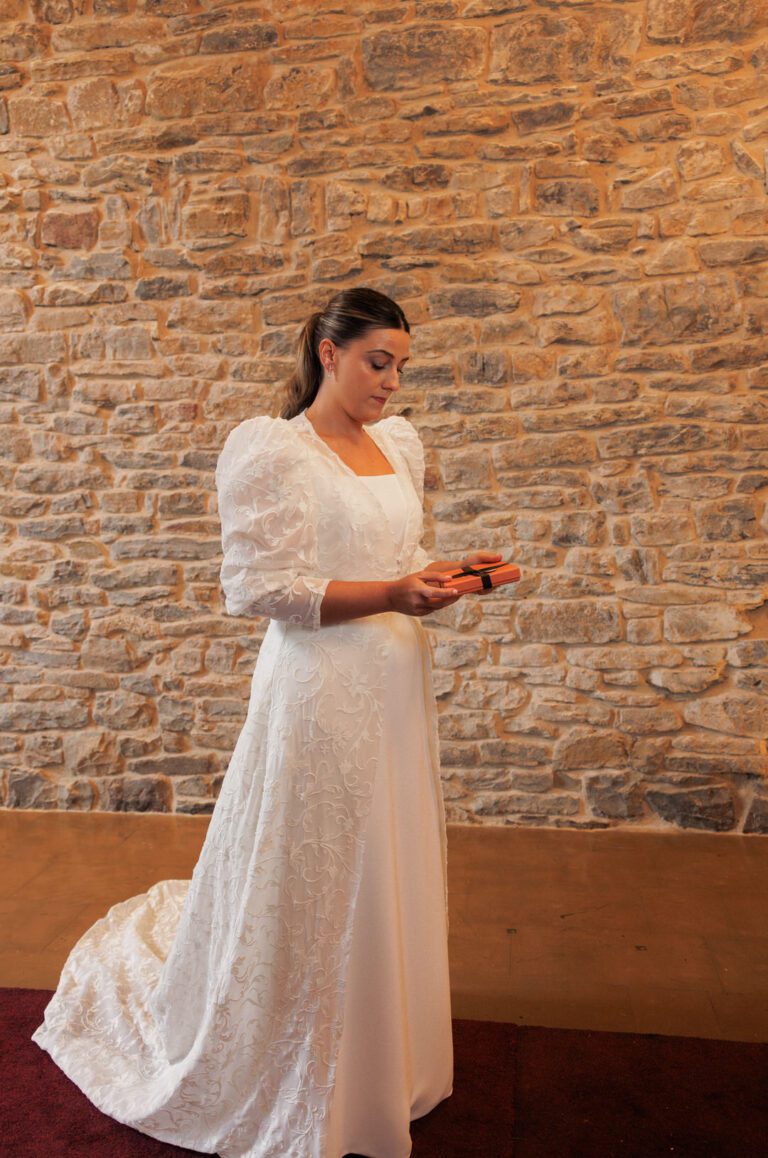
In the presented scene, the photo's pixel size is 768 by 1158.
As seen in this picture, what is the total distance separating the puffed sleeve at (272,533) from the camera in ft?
6.79

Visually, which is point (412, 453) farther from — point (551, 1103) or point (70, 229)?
point (70, 229)

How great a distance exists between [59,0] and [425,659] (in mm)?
3505

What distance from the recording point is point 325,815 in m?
2.11

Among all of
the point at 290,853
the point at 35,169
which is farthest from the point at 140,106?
the point at 290,853

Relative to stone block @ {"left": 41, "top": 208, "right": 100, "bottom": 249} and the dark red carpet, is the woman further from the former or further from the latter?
stone block @ {"left": 41, "top": 208, "right": 100, "bottom": 249}

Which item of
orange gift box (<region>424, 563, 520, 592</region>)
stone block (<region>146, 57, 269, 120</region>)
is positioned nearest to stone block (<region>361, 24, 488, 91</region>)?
stone block (<region>146, 57, 269, 120</region>)

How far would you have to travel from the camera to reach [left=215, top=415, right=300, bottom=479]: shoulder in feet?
6.84

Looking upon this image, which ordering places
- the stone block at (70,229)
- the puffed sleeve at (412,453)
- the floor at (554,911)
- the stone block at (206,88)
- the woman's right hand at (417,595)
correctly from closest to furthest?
the woman's right hand at (417,595) < the puffed sleeve at (412,453) < the floor at (554,911) < the stone block at (206,88) < the stone block at (70,229)

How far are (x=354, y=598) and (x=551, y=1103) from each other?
128cm

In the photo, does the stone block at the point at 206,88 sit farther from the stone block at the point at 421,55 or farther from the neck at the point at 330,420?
the neck at the point at 330,420

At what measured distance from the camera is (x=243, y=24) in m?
4.12

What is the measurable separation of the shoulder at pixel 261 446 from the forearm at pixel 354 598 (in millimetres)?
271

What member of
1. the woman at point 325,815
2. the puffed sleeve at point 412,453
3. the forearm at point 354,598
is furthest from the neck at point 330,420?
the forearm at point 354,598

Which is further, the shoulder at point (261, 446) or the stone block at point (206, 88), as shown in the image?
the stone block at point (206, 88)
